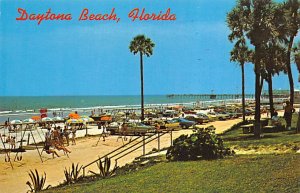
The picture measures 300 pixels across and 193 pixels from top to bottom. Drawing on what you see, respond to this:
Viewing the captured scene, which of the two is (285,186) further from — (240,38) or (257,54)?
(240,38)

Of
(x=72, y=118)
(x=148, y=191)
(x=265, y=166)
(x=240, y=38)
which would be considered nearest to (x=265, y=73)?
(x=240, y=38)

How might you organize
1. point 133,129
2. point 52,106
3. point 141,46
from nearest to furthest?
point 133,129 → point 141,46 → point 52,106

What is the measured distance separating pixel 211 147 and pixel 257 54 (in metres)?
9.92

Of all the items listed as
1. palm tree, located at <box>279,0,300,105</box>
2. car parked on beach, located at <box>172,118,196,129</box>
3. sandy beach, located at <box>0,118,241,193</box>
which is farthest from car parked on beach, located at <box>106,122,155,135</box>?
palm tree, located at <box>279,0,300,105</box>

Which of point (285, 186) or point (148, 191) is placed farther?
point (148, 191)

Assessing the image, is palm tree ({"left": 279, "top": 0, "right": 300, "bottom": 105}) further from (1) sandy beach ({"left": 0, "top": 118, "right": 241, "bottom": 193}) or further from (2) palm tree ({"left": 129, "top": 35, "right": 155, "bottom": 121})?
(2) palm tree ({"left": 129, "top": 35, "right": 155, "bottom": 121})

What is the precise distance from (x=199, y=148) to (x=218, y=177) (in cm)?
351

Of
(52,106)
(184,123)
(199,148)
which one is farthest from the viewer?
(52,106)

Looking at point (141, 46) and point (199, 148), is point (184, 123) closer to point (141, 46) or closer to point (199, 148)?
point (141, 46)

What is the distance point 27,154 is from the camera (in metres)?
25.3

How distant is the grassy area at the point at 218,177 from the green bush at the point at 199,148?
775 millimetres

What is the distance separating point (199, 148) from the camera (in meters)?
15.0

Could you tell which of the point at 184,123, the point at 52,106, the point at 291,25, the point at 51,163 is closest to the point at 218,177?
A: the point at 51,163

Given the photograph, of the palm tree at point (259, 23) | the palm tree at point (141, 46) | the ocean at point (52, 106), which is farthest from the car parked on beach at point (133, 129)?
the ocean at point (52, 106)
